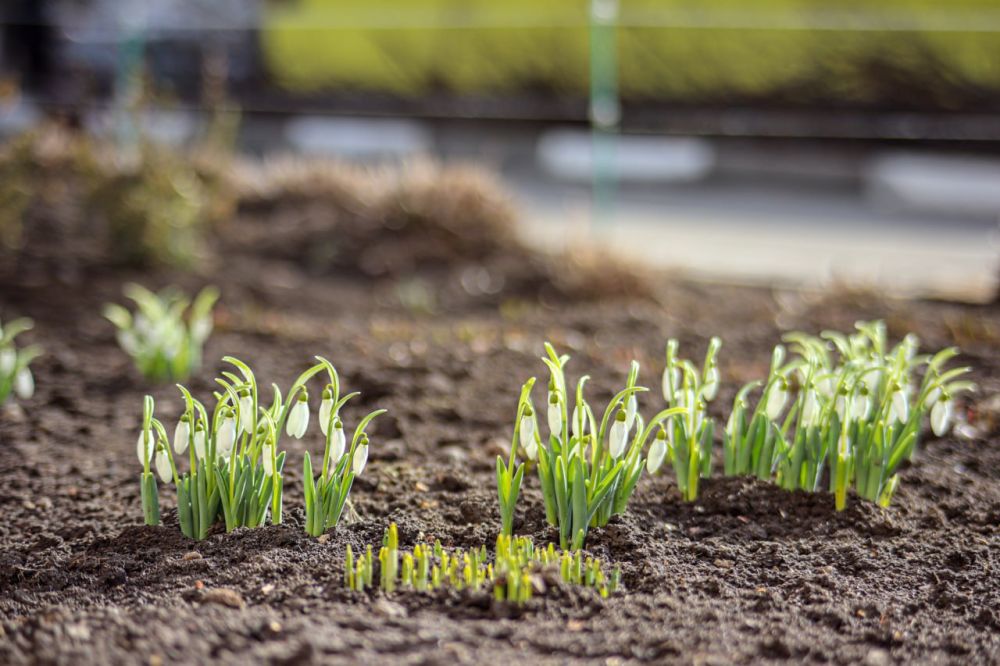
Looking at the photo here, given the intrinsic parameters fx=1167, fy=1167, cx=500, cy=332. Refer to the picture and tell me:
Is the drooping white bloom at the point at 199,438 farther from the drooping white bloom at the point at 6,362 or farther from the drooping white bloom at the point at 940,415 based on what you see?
the drooping white bloom at the point at 940,415

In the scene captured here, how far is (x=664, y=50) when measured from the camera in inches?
466

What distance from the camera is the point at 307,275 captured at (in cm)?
672

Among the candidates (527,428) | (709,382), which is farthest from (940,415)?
(527,428)

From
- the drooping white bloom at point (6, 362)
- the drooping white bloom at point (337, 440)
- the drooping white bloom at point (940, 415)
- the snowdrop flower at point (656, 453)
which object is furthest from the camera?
the drooping white bloom at point (6, 362)

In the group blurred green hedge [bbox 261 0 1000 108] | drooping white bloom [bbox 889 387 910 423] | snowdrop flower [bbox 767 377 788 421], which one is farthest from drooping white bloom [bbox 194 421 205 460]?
blurred green hedge [bbox 261 0 1000 108]

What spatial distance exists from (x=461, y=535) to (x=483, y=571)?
344mm

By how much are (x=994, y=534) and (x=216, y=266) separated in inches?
175

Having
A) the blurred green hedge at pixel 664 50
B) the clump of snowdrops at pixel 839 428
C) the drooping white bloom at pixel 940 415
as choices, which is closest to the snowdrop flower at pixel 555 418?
Answer: the clump of snowdrops at pixel 839 428

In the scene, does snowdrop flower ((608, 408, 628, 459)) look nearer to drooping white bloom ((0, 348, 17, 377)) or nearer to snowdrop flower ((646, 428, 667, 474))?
snowdrop flower ((646, 428, 667, 474))

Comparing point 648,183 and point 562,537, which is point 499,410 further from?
point 648,183

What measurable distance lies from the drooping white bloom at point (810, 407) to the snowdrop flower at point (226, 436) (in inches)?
57.2

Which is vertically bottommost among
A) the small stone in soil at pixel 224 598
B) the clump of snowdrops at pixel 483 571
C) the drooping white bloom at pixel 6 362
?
the small stone in soil at pixel 224 598

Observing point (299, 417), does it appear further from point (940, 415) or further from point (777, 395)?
Result: point (940, 415)

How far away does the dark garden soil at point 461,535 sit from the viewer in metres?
2.35
